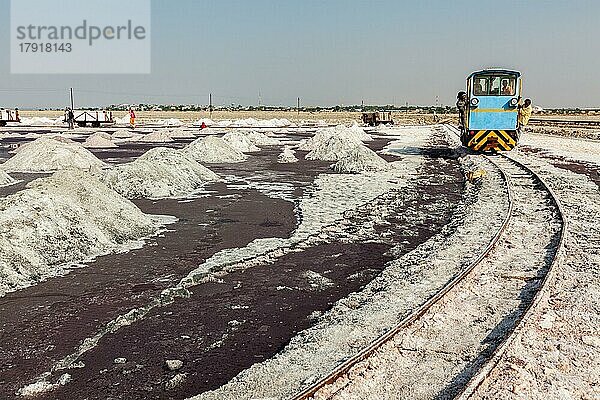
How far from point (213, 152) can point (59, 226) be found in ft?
54.9

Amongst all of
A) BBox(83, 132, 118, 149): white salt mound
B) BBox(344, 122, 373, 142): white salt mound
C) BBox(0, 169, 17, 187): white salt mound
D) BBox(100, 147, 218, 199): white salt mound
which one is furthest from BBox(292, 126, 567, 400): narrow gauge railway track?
BBox(83, 132, 118, 149): white salt mound

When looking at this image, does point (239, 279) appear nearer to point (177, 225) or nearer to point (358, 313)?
point (358, 313)

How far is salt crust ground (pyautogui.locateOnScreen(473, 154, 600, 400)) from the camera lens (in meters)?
4.53

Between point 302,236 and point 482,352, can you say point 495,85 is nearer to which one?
point 302,236

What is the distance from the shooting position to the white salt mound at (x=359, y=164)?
68.2 feet

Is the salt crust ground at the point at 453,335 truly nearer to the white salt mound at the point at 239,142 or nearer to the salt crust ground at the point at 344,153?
the salt crust ground at the point at 344,153

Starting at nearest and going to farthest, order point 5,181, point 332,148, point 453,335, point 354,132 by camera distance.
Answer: point 453,335 < point 5,181 < point 332,148 < point 354,132

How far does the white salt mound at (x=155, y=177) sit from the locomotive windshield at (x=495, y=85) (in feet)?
38.4

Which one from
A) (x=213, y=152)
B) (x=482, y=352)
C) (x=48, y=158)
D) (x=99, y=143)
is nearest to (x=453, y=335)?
(x=482, y=352)

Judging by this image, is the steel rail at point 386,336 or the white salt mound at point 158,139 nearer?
the steel rail at point 386,336

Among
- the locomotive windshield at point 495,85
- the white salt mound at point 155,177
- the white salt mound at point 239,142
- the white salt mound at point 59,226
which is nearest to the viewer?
the white salt mound at point 59,226

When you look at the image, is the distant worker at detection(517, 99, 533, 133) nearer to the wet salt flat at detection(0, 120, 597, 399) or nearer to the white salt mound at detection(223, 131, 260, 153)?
the wet salt flat at detection(0, 120, 597, 399)

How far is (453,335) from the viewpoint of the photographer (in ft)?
18.4

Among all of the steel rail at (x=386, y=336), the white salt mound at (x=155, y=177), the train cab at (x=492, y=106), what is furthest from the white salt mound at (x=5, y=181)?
the train cab at (x=492, y=106)
